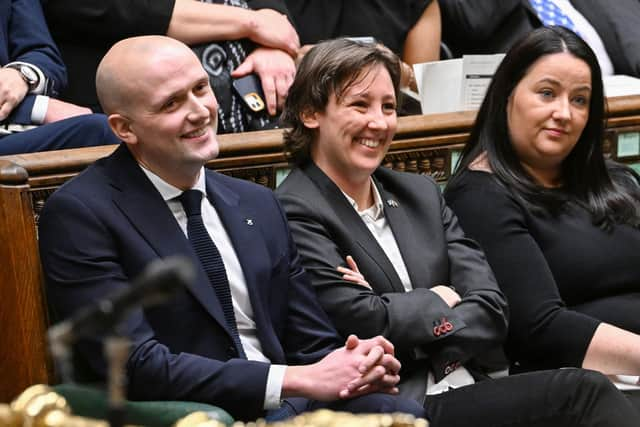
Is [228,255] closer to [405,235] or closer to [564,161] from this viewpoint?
[405,235]

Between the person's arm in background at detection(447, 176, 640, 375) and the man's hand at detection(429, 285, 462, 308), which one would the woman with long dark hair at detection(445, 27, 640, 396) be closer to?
the person's arm in background at detection(447, 176, 640, 375)

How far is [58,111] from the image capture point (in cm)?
233

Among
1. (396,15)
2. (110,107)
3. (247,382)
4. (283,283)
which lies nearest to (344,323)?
(283,283)

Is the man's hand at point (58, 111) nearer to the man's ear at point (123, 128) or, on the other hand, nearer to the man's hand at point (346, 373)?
the man's ear at point (123, 128)

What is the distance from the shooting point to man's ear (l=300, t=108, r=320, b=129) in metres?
2.12

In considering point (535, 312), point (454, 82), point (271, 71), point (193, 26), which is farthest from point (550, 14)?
point (535, 312)

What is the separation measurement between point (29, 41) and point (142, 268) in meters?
0.94

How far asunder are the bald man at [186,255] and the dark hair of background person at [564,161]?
0.67 meters

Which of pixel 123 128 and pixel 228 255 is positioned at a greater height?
pixel 123 128

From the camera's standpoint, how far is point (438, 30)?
316 cm

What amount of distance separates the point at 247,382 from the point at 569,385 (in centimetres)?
62

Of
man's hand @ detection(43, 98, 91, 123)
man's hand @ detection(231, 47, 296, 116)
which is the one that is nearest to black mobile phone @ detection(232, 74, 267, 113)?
man's hand @ detection(231, 47, 296, 116)

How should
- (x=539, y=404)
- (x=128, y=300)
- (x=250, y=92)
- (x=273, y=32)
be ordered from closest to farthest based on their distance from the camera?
(x=128, y=300), (x=539, y=404), (x=250, y=92), (x=273, y=32)

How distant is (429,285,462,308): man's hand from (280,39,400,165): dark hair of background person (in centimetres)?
37
